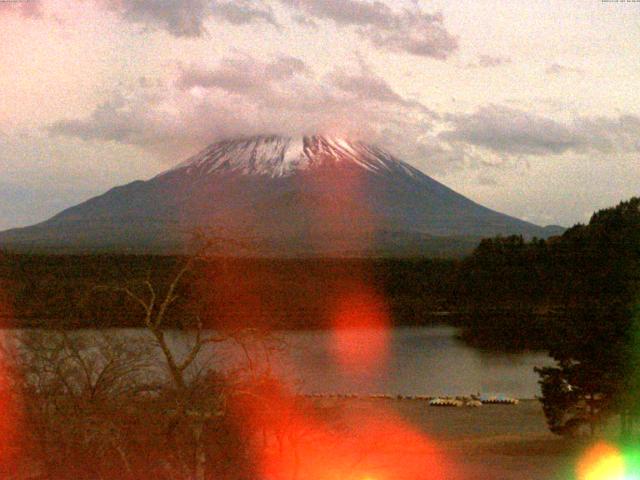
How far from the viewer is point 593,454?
1517cm

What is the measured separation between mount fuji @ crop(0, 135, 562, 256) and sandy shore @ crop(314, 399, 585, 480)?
89.0 meters

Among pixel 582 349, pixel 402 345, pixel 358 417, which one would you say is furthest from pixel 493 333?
pixel 582 349

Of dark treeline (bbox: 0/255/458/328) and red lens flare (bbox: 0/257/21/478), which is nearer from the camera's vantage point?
red lens flare (bbox: 0/257/21/478)

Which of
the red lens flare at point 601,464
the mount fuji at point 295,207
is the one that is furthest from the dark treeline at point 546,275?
the mount fuji at point 295,207

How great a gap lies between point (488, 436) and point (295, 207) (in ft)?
403

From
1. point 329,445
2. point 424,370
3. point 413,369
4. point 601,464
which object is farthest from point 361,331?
point 601,464

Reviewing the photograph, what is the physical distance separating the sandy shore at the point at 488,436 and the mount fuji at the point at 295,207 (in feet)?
292

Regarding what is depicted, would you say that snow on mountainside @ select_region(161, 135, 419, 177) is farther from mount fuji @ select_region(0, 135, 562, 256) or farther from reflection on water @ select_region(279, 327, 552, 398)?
reflection on water @ select_region(279, 327, 552, 398)

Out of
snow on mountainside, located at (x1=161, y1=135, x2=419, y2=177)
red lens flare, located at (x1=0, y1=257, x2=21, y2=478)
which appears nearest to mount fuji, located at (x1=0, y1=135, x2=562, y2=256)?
snow on mountainside, located at (x1=161, y1=135, x2=419, y2=177)

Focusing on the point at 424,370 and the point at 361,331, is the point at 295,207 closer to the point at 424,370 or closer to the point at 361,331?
the point at 361,331

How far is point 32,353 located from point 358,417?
36.6ft

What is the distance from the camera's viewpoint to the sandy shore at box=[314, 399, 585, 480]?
1418cm

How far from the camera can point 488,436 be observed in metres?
18.2

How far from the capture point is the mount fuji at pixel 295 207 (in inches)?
4887
